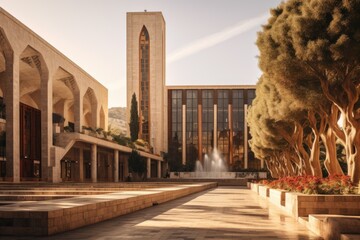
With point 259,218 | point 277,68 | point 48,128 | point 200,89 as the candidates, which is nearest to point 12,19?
point 48,128

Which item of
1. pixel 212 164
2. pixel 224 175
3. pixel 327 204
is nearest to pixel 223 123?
pixel 212 164

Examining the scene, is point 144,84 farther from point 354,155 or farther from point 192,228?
point 192,228

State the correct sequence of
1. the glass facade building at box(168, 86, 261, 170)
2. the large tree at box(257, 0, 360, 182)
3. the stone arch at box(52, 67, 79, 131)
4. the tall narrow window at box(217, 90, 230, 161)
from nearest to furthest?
the large tree at box(257, 0, 360, 182) < the stone arch at box(52, 67, 79, 131) < the glass facade building at box(168, 86, 261, 170) < the tall narrow window at box(217, 90, 230, 161)

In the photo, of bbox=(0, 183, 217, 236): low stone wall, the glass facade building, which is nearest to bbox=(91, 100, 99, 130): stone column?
the glass facade building

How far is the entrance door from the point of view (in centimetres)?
4200

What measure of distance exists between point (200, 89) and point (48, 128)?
177 ft

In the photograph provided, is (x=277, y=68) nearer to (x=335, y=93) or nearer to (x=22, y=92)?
(x=335, y=93)

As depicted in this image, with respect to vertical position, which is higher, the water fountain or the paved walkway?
the paved walkway

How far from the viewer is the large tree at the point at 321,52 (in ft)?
53.9

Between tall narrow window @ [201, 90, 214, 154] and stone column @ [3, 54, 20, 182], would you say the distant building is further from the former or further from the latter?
stone column @ [3, 54, 20, 182]

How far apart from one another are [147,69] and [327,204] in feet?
250

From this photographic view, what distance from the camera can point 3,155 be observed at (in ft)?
135

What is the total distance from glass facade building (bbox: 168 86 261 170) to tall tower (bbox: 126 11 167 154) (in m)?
6.08

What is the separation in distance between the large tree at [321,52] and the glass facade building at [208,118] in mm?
72832
